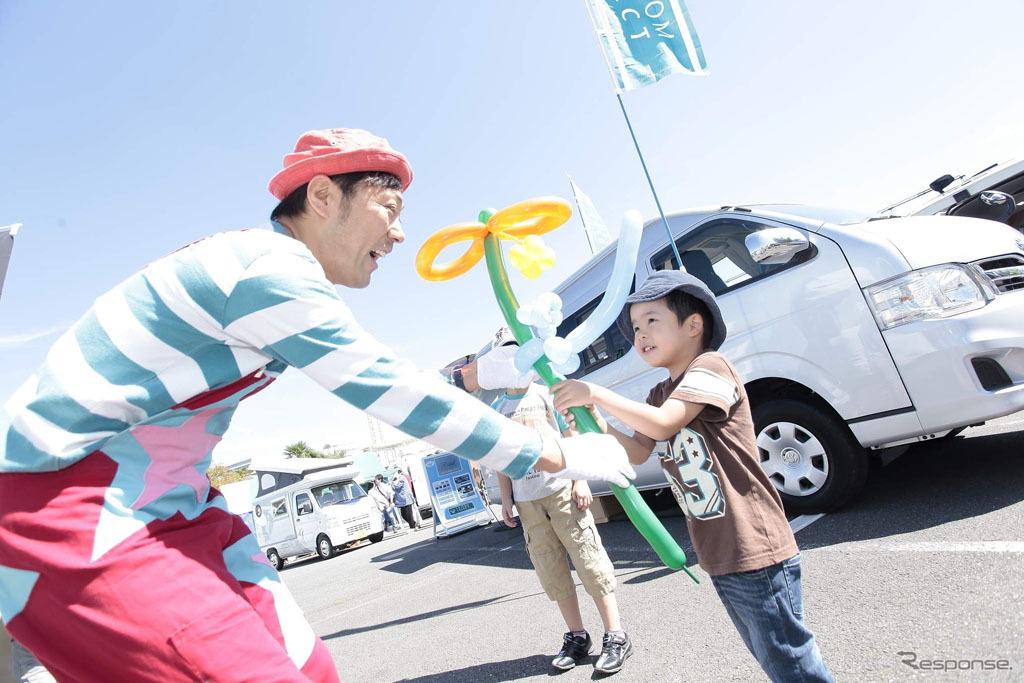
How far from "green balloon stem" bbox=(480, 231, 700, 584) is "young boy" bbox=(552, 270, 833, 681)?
0.07m


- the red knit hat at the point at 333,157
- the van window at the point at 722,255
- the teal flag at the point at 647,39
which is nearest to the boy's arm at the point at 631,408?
the red knit hat at the point at 333,157

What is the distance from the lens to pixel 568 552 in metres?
2.97

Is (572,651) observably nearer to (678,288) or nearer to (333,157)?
(678,288)

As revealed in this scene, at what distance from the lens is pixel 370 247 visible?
4.62ft

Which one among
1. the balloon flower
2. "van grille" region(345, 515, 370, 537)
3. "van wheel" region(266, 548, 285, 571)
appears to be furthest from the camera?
"van wheel" region(266, 548, 285, 571)

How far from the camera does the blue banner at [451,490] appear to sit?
30.9ft

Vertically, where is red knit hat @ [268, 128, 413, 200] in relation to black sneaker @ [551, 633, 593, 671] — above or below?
above

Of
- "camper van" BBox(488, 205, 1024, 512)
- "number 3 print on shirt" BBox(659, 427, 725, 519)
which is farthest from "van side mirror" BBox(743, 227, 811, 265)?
"number 3 print on shirt" BBox(659, 427, 725, 519)

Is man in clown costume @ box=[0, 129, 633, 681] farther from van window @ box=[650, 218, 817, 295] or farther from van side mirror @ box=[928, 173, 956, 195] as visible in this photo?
van side mirror @ box=[928, 173, 956, 195]

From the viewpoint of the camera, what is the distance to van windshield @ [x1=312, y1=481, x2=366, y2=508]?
45.4ft

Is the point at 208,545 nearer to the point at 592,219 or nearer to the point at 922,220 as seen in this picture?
the point at 922,220

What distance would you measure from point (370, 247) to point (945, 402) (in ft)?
9.99
